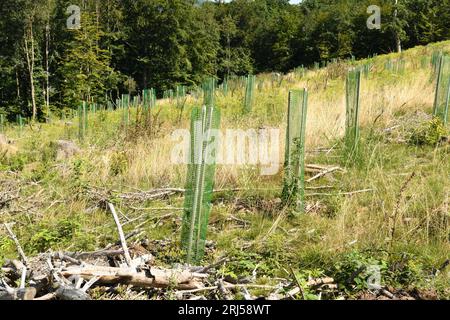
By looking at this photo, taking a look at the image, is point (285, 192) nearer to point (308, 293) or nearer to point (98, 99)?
point (308, 293)

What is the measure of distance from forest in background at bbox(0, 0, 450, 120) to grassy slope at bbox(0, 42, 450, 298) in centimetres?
1916

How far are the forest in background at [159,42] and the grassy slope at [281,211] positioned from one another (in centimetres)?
1916

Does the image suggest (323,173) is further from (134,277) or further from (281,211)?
(134,277)

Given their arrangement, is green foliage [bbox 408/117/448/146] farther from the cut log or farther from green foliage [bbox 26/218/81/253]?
green foliage [bbox 26/218/81/253]

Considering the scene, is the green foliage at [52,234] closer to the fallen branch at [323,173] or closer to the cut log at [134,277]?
the cut log at [134,277]

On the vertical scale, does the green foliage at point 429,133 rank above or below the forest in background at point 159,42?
below

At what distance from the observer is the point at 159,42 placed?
128 feet

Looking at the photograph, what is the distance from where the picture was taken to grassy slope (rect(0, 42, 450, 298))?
310 centimetres

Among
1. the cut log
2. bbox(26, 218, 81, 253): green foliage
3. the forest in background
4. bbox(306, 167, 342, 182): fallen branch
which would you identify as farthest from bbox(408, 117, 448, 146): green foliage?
the forest in background

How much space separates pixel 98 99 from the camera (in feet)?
98.5

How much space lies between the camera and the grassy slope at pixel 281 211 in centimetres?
310

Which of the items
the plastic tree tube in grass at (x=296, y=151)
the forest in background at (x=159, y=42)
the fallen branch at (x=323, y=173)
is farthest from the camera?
the forest in background at (x=159, y=42)

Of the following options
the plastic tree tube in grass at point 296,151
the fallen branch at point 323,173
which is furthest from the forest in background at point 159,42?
the plastic tree tube in grass at point 296,151
